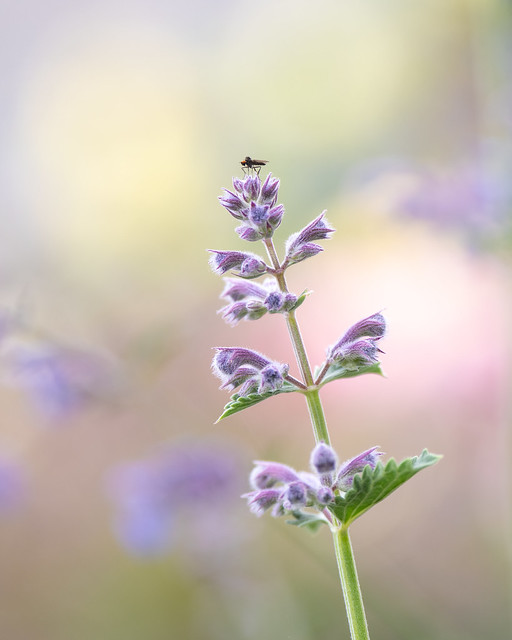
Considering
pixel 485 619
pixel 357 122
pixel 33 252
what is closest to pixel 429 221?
pixel 485 619

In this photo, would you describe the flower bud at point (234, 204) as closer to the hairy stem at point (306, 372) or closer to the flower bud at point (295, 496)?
the hairy stem at point (306, 372)

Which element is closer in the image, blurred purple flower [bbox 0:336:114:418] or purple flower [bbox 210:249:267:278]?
purple flower [bbox 210:249:267:278]

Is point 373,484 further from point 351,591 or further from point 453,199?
point 453,199

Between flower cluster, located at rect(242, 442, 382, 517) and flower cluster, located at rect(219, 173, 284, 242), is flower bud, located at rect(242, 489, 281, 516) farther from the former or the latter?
flower cluster, located at rect(219, 173, 284, 242)

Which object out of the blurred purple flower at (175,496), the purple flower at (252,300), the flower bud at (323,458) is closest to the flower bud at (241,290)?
the purple flower at (252,300)

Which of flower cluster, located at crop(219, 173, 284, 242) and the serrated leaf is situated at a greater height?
flower cluster, located at crop(219, 173, 284, 242)

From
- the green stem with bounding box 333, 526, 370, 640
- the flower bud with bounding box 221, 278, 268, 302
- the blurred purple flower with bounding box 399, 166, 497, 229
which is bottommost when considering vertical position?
the green stem with bounding box 333, 526, 370, 640

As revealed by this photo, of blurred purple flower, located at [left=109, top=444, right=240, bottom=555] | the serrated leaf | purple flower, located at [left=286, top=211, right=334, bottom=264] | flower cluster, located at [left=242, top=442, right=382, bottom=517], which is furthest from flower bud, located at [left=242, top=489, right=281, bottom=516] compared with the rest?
blurred purple flower, located at [left=109, top=444, right=240, bottom=555]
